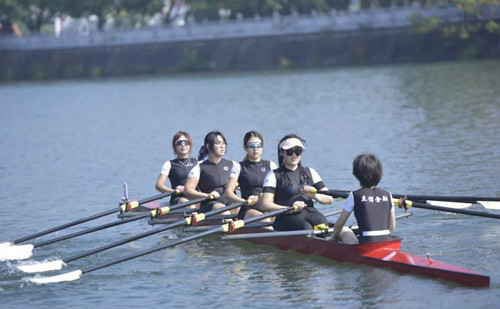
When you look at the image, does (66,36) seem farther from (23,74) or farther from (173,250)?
(173,250)

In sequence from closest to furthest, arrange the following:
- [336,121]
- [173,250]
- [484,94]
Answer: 1. [173,250]
2. [336,121]
3. [484,94]

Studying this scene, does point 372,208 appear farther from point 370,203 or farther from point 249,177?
point 249,177

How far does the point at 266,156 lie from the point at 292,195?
12.4 meters

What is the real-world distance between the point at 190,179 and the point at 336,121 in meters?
18.5

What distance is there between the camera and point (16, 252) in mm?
14727

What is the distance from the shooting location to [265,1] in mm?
71062

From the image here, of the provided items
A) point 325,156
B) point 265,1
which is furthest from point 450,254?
point 265,1

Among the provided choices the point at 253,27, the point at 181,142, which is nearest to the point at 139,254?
the point at 181,142

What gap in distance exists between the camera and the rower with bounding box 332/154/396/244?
1185 centimetres

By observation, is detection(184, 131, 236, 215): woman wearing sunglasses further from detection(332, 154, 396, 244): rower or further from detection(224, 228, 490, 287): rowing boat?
detection(332, 154, 396, 244): rower

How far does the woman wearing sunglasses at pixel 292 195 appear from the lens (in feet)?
45.0

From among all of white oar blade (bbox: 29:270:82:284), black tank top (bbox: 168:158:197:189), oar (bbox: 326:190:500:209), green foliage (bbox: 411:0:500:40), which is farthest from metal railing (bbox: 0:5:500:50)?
white oar blade (bbox: 29:270:82:284)

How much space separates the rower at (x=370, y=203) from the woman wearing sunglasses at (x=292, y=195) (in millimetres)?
1403

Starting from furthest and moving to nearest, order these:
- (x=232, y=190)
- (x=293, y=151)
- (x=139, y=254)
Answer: (x=232, y=190), (x=293, y=151), (x=139, y=254)
